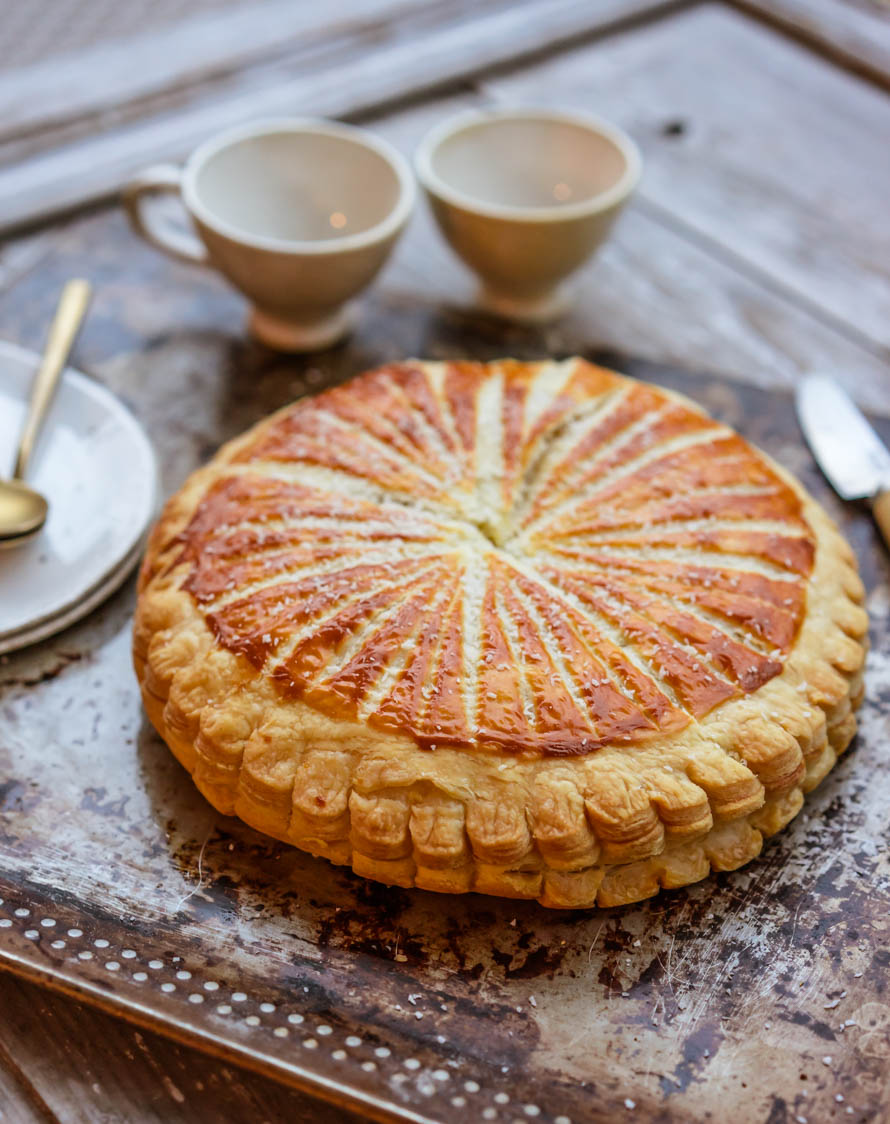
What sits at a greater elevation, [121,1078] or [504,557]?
[504,557]

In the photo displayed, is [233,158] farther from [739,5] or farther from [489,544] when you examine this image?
[739,5]

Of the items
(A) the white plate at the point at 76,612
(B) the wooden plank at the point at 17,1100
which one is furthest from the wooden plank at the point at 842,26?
(B) the wooden plank at the point at 17,1100

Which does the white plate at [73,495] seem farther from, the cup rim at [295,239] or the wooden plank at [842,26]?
the wooden plank at [842,26]

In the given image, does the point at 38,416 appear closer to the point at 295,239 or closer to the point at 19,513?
the point at 19,513

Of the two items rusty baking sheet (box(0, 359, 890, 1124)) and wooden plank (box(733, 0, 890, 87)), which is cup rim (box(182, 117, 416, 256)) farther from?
wooden plank (box(733, 0, 890, 87))

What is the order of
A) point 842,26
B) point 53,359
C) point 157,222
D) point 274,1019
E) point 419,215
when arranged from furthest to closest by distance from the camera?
point 842,26 < point 419,215 < point 157,222 < point 53,359 < point 274,1019

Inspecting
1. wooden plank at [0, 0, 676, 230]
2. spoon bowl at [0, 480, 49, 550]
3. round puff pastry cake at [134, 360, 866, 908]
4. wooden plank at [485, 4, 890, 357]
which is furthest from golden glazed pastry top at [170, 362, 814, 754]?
wooden plank at [0, 0, 676, 230]

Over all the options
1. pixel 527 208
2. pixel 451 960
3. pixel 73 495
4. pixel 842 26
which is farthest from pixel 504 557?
pixel 842 26

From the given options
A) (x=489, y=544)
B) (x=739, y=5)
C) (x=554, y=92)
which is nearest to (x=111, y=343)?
(x=489, y=544)
